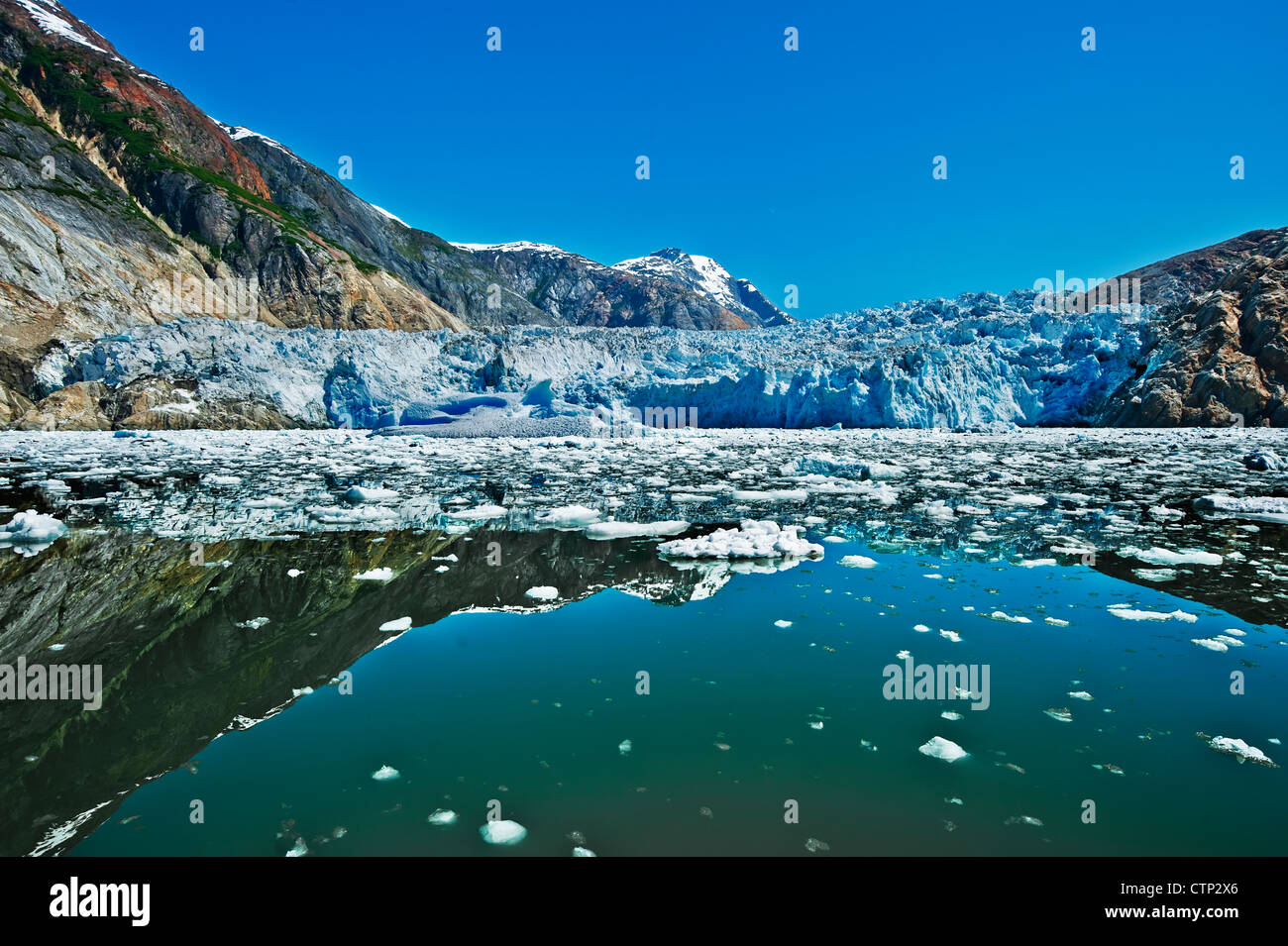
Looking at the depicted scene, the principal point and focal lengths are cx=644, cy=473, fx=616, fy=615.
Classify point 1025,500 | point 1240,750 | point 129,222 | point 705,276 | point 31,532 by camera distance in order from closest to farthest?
point 1240,750
point 31,532
point 1025,500
point 129,222
point 705,276

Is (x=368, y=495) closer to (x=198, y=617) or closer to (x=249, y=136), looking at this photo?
(x=198, y=617)

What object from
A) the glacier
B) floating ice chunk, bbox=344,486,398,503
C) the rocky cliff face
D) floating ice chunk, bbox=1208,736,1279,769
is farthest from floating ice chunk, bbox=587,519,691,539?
the rocky cliff face

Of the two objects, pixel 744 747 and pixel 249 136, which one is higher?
pixel 249 136

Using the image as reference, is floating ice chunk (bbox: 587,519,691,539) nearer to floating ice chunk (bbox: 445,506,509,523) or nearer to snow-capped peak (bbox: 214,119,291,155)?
floating ice chunk (bbox: 445,506,509,523)

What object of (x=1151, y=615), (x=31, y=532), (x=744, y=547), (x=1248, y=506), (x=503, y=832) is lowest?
(x=503, y=832)

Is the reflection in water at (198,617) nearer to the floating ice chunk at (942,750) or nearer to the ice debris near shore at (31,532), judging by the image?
the ice debris near shore at (31,532)

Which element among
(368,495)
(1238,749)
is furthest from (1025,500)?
(368,495)
